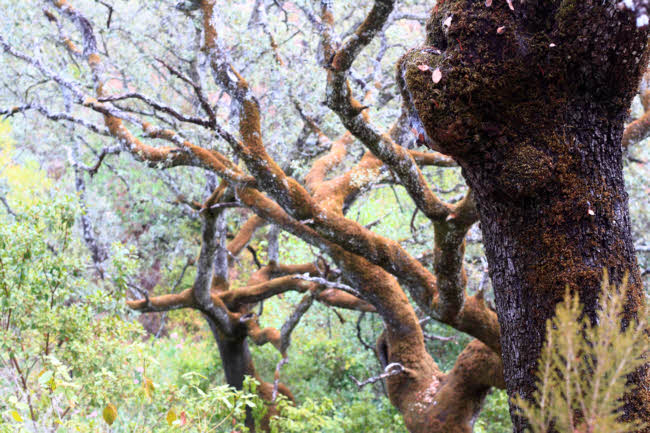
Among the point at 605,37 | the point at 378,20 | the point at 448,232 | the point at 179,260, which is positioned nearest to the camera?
the point at 605,37

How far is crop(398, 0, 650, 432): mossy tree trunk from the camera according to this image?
1647mm

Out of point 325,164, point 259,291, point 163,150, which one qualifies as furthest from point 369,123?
point 259,291

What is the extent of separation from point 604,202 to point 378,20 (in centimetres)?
182

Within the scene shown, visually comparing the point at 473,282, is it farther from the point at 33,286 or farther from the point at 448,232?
the point at 33,286

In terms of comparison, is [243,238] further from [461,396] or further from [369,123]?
[369,123]

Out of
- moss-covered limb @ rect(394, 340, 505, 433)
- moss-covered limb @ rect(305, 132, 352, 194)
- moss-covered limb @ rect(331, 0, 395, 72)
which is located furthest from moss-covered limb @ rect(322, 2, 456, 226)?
moss-covered limb @ rect(305, 132, 352, 194)

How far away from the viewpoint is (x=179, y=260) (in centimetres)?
1192

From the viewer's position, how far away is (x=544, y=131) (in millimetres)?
1743

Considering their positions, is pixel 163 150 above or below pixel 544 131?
above

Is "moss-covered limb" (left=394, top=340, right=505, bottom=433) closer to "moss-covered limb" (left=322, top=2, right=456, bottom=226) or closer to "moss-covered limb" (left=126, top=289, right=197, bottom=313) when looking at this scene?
"moss-covered limb" (left=322, top=2, right=456, bottom=226)

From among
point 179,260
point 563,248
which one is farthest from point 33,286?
point 179,260

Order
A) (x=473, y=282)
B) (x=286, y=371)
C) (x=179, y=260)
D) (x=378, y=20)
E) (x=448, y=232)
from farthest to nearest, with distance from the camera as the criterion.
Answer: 1. (x=179, y=260)
2. (x=286, y=371)
3. (x=473, y=282)
4. (x=448, y=232)
5. (x=378, y=20)

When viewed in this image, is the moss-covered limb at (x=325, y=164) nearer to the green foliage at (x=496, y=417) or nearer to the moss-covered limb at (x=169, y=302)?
the moss-covered limb at (x=169, y=302)

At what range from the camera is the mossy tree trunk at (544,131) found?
5.41 feet
